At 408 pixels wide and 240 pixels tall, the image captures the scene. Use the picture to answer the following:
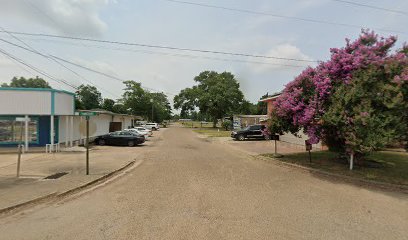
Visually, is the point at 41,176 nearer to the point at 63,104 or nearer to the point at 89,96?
the point at 63,104

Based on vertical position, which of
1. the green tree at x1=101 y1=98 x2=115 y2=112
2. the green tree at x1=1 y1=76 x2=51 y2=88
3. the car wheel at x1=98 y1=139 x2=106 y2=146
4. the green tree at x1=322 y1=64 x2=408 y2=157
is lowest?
the car wheel at x1=98 y1=139 x2=106 y2=146

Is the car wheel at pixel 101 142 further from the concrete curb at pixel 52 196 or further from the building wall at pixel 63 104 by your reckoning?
the concrete curb at pixel 52 196

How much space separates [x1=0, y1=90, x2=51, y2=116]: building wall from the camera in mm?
20156

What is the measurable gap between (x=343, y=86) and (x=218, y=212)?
8110mm

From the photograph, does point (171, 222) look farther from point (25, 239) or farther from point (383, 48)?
point (383, 48)

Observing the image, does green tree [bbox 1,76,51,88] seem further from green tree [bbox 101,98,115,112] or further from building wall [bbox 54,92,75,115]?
building wall [bbox 54,92,75,115]

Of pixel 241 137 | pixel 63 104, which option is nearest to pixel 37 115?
pixel 63 104

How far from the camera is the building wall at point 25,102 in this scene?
20.2 m

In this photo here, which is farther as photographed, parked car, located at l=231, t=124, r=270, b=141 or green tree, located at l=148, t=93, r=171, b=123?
green tree, located at l=148, t=93, r=171, b=123

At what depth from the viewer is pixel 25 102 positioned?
20453mm

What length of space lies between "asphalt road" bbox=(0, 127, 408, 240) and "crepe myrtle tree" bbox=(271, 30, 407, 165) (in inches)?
104

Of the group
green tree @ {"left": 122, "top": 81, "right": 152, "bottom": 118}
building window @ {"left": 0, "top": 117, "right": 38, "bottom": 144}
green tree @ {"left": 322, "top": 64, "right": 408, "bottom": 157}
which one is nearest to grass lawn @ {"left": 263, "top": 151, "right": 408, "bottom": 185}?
green tree @ {"left": 322, "top": 64, "right": 408, "bottom": 157}

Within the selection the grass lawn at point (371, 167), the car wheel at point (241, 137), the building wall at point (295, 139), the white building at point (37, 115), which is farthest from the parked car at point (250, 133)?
the white building at point (37, 115)

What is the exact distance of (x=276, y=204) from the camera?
8.21 m
